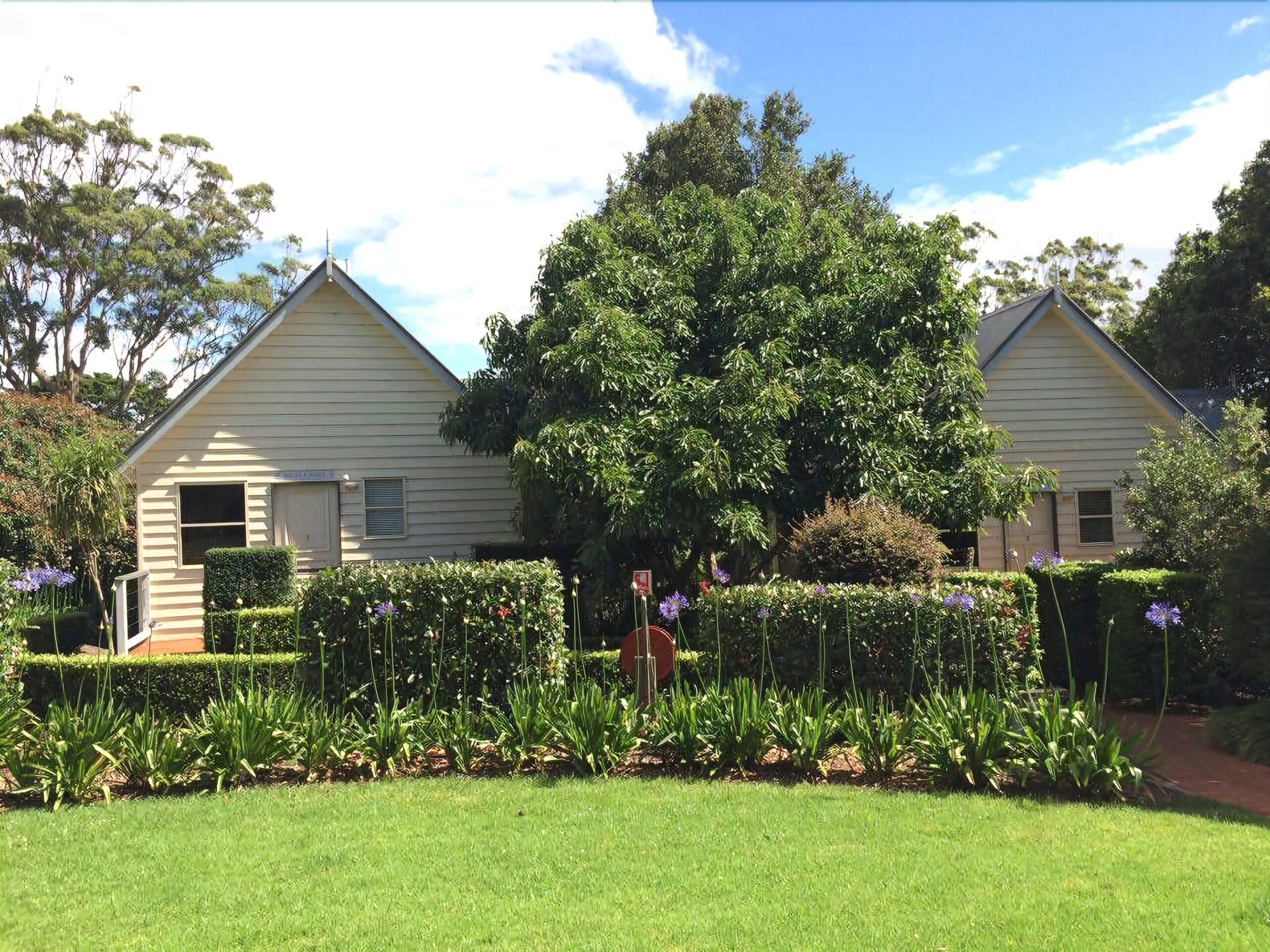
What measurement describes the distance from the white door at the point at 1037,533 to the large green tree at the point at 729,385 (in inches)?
134

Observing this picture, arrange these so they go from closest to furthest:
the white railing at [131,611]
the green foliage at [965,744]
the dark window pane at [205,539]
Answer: the green foliage at [965,744] < the white railing at [131,611] < the dark window pane at [205,539]

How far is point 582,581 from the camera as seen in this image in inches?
562

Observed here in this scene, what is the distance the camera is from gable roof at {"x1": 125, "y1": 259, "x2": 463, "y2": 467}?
14.9 metres

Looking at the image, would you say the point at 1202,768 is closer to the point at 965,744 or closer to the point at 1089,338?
the point at 965,744

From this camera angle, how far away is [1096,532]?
17.2 metres

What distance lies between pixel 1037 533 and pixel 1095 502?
1.21 m

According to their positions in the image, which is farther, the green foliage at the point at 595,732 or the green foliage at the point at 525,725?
the green foliage at the point at 525,725

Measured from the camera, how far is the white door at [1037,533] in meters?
17.2

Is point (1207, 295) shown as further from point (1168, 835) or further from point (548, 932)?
point (548, 932)

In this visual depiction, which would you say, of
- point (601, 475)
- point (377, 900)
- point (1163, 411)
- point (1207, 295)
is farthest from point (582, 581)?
point (1207, 295)

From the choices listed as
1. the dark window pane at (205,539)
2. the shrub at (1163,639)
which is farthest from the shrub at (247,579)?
the shrub at (1163,639)

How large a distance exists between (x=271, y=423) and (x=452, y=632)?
29.8 ft

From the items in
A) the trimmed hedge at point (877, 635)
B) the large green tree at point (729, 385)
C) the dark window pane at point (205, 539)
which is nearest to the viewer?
the trimmed hedge at point (877, 635)

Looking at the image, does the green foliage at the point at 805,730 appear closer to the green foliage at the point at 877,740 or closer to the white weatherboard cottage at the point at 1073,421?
the green foliage at the point at 877,740
